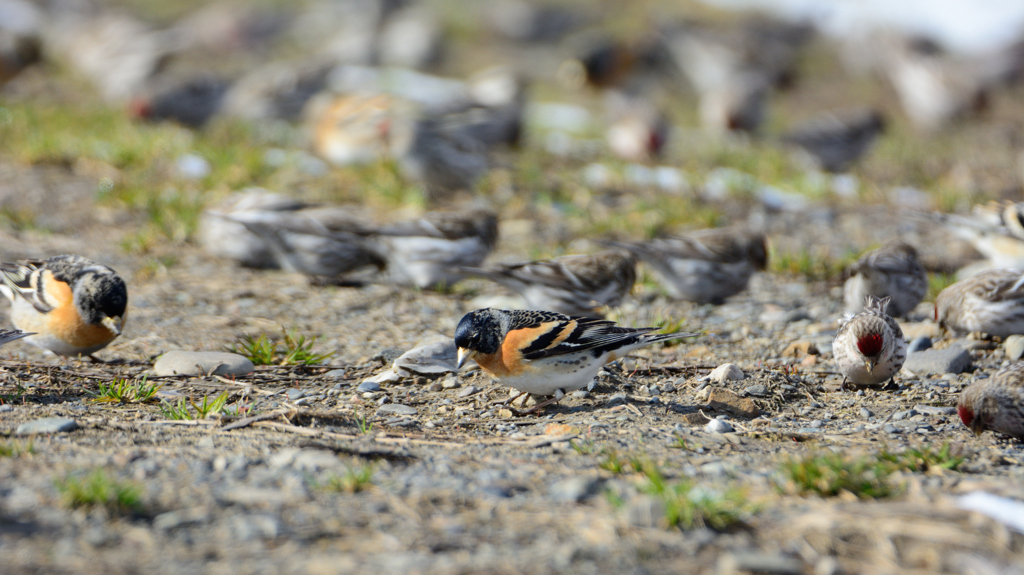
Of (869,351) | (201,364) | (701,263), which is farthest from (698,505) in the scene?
(701,263)

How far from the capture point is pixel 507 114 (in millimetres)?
12820

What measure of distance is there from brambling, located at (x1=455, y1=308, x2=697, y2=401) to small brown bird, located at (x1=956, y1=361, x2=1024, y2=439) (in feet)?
4.88

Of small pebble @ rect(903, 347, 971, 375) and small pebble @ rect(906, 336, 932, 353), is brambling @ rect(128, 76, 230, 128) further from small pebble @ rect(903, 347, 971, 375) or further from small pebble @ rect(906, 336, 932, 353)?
small pebble @ rect(903, 347, 971, 375)

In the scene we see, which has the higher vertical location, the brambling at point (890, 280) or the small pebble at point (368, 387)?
the brambling at point (890, 280)

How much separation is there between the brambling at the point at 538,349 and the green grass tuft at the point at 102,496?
2.04 metres

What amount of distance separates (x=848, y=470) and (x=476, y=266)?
455cm

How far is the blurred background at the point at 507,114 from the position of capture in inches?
389

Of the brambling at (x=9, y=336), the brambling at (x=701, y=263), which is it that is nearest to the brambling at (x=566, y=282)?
the brambling at (x=701, y=263)

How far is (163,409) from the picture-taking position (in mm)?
4531

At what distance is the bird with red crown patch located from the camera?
16.5 feet

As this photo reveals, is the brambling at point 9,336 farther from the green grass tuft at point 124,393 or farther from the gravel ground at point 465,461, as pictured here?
the green grass tuft at point 124,393

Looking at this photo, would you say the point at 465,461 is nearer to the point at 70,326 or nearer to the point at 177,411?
the point at 177,411

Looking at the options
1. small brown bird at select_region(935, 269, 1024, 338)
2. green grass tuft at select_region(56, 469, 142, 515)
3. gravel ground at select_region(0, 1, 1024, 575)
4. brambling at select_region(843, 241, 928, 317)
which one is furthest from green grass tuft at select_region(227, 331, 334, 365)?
small brown bird at select_region(935, 269, 1024, 338)

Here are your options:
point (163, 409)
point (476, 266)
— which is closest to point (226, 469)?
point (163, 409)
